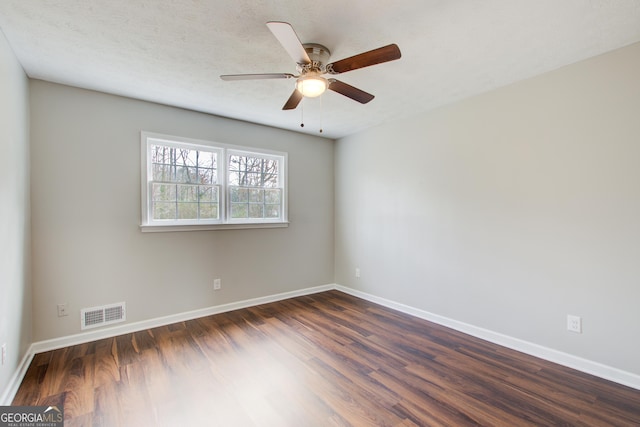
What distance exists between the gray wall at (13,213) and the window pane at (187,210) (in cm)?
128

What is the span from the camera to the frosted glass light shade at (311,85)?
6.55 ft

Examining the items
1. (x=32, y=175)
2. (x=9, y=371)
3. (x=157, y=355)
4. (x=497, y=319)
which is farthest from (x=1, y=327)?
(x=497, y=319)

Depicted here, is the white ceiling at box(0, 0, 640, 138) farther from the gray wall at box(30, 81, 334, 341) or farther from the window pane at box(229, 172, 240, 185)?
the window pane at box(229, 172, 240, 185)

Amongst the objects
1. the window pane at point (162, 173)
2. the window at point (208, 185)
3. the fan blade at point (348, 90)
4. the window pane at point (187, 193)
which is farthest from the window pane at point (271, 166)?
the fan blade at point (348, 90)

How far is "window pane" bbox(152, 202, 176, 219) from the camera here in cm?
326

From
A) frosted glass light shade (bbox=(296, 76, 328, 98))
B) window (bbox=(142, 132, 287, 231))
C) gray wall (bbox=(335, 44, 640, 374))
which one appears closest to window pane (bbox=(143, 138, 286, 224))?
window (bbox=(142, 132, 287, 231))

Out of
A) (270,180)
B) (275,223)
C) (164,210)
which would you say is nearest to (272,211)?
(275,223)

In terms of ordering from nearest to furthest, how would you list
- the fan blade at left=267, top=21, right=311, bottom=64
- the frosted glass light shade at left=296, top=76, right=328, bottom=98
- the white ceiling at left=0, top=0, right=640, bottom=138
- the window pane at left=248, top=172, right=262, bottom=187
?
1. the fan blade at left=267, top=21, right=311, bottom=64
2. the white ceiling at left=0, top=0, right=640, bottom=138
3. the frosted glass light shade at left=296, top=76, right=328, bottom=98
4. the window pane at left=248, top=172, right=262, bottom=187

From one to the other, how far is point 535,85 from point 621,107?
2.09 ft

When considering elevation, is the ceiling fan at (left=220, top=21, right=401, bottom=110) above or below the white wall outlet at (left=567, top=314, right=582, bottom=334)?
above

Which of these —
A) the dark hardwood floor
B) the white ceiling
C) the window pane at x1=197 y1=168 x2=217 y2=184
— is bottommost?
the dark hardwood floor

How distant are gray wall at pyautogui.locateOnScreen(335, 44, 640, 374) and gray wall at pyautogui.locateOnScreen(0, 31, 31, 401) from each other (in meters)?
3.66

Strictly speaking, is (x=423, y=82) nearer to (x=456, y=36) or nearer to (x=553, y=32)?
(x=456, y=36)

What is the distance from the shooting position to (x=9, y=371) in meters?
2.01
